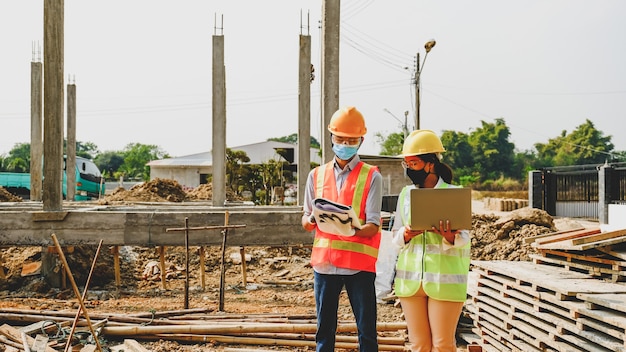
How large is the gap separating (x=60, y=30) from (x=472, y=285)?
7.56 metres

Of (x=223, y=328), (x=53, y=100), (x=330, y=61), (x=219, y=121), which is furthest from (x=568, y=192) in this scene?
(x=223, y=328)

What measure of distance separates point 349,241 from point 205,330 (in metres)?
3.23

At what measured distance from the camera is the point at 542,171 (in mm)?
24203

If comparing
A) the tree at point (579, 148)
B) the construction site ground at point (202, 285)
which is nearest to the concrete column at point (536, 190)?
the construction site ground at point (202, 285)

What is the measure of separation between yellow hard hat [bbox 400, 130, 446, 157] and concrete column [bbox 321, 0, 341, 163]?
644 cm

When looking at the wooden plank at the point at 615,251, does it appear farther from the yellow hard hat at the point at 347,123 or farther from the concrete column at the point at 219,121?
the concrete column at the point at 219,121

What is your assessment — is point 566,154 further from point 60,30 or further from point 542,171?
point 60,30

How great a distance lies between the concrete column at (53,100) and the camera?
9938mm

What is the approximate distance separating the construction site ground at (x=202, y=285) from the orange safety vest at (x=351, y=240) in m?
2.48

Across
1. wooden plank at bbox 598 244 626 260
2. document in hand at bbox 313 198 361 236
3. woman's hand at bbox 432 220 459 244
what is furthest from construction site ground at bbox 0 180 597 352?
woman's hand at bbox 432 220 459 244

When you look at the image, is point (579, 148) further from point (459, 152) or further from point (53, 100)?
point (53, 100)

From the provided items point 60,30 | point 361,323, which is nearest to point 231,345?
point 361,323

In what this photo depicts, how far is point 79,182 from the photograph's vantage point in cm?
3116

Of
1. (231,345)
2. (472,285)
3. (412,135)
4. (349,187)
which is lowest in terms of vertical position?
(231,345)
